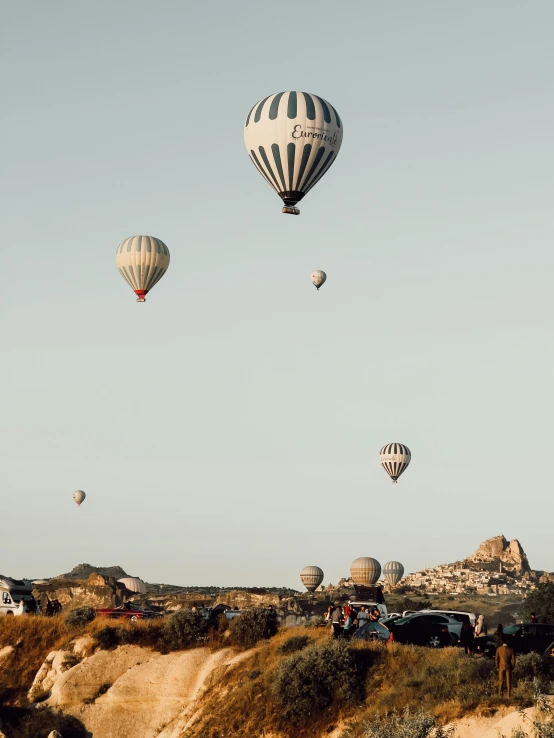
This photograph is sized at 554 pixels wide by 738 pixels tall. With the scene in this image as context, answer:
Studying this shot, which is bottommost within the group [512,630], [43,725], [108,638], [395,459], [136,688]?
[43,725]

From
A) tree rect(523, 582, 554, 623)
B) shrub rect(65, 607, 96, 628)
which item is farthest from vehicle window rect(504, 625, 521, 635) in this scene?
tree rect(523, 582, 554, 623)

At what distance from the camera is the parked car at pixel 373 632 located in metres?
41.3

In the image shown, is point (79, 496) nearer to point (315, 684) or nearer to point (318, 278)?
point (318, 278)

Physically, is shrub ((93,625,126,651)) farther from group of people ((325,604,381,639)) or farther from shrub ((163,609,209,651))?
group of people ((325,604,381,639))

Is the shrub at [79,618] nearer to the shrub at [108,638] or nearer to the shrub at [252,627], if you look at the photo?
the shrub at [108,638]

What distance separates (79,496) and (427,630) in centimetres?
8851

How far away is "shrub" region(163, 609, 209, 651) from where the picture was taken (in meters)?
47.8

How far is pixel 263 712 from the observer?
3866 centimetres

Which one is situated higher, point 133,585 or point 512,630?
point 133,585

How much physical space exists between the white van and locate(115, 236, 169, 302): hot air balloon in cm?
2651

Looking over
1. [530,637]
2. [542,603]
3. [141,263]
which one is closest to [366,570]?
[542,603]

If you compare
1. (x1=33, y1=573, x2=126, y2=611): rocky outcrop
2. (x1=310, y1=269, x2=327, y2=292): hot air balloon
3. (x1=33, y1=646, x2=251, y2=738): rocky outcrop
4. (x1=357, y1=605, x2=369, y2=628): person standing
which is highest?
(x1=310, y1=269, x2=327, y2=292): hot air balloon

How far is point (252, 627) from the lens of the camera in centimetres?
4622

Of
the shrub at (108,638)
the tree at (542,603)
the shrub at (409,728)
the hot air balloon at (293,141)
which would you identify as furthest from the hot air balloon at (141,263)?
the shrub at (409,728)
